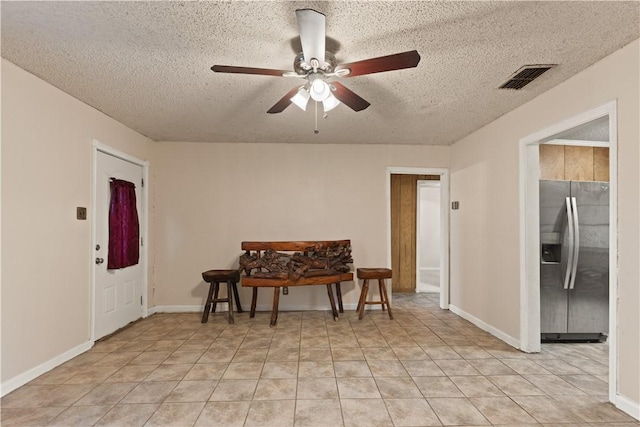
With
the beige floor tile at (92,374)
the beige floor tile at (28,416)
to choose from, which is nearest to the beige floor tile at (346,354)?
the beige floor tile at (92,374)

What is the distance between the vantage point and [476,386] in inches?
95.5

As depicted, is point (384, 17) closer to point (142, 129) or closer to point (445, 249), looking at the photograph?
point (142, 129)

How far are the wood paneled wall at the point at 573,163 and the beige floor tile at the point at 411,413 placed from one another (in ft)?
8.94

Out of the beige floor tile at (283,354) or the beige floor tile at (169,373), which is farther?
the beige floor tile at (283,354)

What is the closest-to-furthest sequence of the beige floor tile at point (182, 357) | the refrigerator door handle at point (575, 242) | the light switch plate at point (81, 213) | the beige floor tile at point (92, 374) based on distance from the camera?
the beige floor tile at point (92, 374) → the beige floor tile at point (182, 357) → the light switch plate at point (81, 213) → the refrigerator door handle at point (575, 242)

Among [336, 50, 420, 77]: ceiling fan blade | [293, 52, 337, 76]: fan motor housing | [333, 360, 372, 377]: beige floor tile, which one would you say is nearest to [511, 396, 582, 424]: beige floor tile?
[333, 360, 372, 377]: beige floor tile

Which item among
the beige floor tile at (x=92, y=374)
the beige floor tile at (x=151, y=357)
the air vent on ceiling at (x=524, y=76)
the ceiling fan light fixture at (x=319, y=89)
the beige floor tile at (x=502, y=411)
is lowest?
the beige floor tile at (x=151, y=357)

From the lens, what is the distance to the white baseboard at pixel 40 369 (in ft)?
7.62

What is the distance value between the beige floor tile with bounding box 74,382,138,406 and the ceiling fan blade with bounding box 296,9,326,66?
104 inches

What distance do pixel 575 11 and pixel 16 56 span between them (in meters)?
3.62

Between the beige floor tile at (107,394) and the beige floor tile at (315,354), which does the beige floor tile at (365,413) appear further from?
the beige floor tile at (107,394)

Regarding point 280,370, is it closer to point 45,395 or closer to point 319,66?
point 45,395

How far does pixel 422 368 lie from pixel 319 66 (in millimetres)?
2512

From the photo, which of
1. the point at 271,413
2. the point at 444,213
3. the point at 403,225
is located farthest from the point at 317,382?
the point at 403,225
